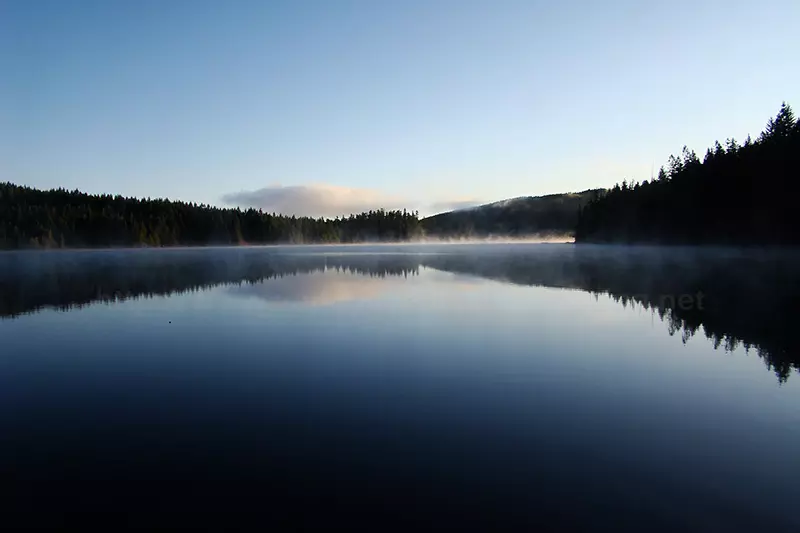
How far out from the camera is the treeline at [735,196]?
5941 centimetres

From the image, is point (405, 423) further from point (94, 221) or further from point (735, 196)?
point (94, 221)

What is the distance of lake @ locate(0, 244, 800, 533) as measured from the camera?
6160 millimetres

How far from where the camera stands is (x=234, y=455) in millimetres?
7602

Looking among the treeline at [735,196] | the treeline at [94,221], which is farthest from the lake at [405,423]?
the treeline at [94,221]

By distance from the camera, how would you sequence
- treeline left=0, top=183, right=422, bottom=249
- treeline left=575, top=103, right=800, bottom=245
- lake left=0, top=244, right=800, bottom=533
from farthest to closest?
treeline left=0, top=183, right=422, bottom=249, treeline left=575, top=103, right=800, bottom=245, lake left=0, top=244, right=800, bottom=533

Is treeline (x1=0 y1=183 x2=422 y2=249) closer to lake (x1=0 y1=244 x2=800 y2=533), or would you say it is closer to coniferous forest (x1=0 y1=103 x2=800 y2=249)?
coniferous forest (x1=0 y1=103 x2=800 y2=249)

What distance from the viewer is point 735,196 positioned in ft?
217

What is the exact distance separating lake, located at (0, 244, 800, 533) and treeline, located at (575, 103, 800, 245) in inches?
2052

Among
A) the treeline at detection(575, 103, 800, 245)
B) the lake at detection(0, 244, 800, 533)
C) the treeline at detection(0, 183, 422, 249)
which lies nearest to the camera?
the lake at detection(0, 244, 800, 533)

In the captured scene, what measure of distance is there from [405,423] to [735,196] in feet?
251

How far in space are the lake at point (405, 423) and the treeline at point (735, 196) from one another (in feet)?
171

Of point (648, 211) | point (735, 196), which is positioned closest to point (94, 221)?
point (648, 211)

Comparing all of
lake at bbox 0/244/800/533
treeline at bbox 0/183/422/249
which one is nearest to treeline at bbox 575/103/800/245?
lake at bbox 0/244/800/533

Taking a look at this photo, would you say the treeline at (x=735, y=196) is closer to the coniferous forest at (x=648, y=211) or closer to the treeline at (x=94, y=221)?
the coniferous forest at (x=648, y=211)
